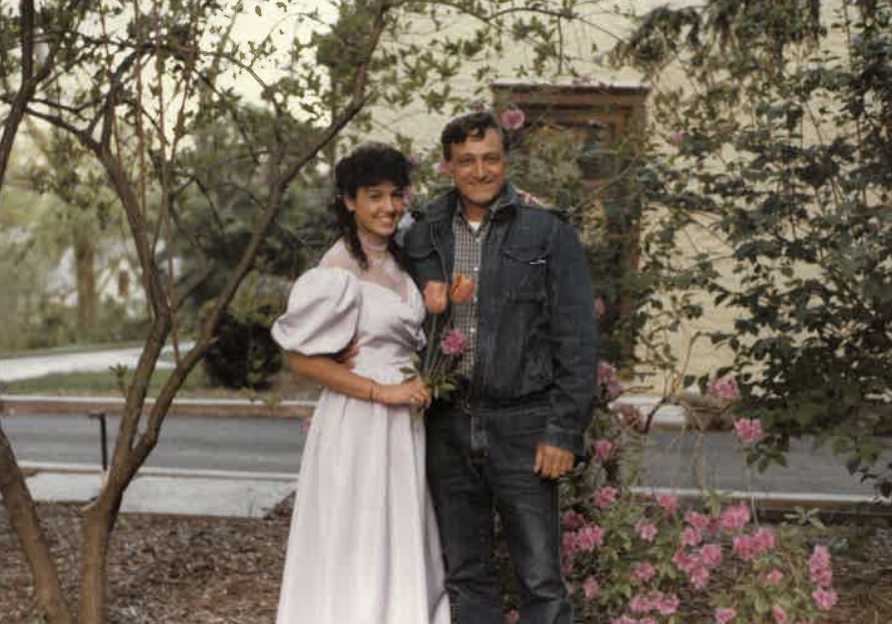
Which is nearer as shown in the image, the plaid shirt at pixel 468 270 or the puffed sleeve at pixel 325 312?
the puffed sleeve at pixel 325 312

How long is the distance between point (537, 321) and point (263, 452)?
6491mm

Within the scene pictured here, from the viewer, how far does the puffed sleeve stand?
3031 mm

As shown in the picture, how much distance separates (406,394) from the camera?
304cm

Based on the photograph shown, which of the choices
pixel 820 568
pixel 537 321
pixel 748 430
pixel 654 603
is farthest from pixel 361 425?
pixel 820 568

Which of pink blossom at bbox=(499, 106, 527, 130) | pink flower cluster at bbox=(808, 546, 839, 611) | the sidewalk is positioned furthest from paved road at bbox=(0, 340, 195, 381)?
pink flower cluster at bbox=(808, 546, 839, 611)

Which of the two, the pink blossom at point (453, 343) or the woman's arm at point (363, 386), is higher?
the pink blossom at point (453, 343)

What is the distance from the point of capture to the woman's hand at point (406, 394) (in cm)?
304

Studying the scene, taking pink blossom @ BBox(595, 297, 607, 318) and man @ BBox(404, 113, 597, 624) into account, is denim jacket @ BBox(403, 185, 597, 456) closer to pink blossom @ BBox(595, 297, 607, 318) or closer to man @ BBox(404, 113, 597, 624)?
man @ BBox(404, 113, 597, 624)

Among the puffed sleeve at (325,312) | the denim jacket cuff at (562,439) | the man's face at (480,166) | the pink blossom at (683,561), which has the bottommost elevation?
the pink blossom at (683,561)

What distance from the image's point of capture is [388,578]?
3162 millimetres

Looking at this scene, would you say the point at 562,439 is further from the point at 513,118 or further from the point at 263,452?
the point at 263,452

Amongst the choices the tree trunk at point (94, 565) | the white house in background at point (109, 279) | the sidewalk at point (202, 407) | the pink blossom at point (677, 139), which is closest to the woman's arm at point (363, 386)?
the tree trunk at point (94, 565)

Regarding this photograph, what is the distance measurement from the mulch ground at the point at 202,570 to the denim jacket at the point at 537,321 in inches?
69.8

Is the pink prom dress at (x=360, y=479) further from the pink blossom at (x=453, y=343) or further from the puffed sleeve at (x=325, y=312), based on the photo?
the pink blossom at (x=453, y=343)
